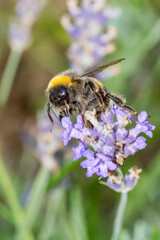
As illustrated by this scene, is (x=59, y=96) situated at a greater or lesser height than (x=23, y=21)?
lesser

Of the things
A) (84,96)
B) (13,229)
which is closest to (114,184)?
(84,96)

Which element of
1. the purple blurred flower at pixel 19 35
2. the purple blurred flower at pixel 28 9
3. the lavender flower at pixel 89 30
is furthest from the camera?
the purple blurred flower at pixel 19 35

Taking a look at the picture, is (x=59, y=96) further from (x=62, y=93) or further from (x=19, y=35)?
(x=19, y=35)

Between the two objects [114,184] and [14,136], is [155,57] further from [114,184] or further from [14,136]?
[114,184]

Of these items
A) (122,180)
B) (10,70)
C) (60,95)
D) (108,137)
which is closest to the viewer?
(108,137)

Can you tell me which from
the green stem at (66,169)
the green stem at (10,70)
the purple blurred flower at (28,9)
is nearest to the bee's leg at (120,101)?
the green stem at (66,169)

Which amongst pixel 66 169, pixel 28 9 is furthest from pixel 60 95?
pixel 28 9

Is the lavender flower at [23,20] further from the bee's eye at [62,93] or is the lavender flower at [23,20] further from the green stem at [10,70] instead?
the bee's eye at [62,93]
